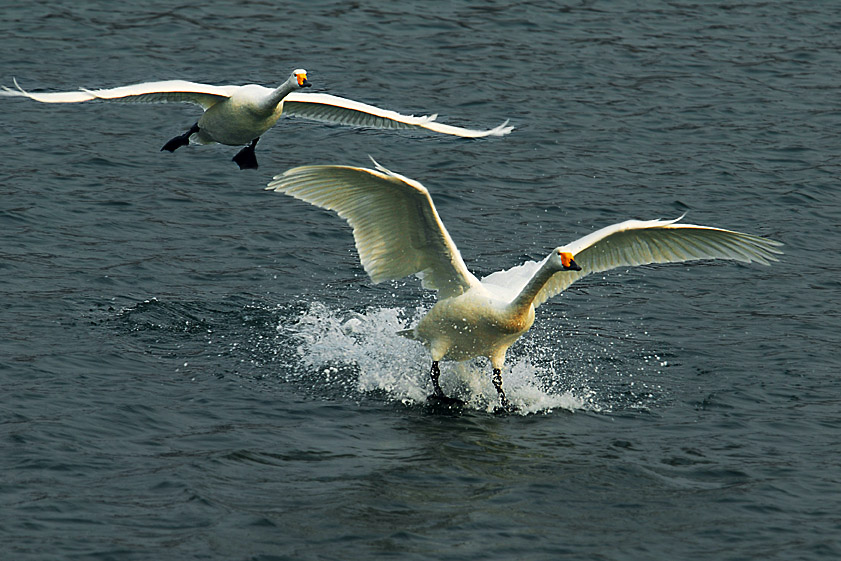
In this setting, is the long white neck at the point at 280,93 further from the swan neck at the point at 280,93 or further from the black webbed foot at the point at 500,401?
the black webbed foot at the point at 500,401

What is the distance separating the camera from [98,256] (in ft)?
53.8

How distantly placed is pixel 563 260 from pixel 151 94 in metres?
4.74

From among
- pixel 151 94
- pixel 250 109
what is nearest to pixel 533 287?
pixel 250 109

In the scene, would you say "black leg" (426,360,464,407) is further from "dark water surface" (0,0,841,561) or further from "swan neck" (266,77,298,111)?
"swan neck" (266,77,298,111)

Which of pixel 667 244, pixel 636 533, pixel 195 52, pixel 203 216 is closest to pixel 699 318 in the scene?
pixel 667 244

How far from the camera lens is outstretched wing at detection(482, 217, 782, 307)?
41.7 ft

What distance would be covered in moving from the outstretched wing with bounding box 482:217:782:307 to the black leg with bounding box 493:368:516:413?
90cm

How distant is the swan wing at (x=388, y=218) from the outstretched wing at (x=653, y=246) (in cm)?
94

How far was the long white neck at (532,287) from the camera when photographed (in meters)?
12.4

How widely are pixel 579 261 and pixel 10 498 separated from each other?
6247 mm

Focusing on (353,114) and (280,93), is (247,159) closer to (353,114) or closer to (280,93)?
(353,114)

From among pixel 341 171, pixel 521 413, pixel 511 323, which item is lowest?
pixel 521 413

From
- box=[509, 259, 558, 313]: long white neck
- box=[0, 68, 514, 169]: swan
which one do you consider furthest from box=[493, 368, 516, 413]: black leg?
box=[0, 68, 514, 169]: swan

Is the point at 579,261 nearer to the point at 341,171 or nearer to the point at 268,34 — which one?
the point at 341,171
